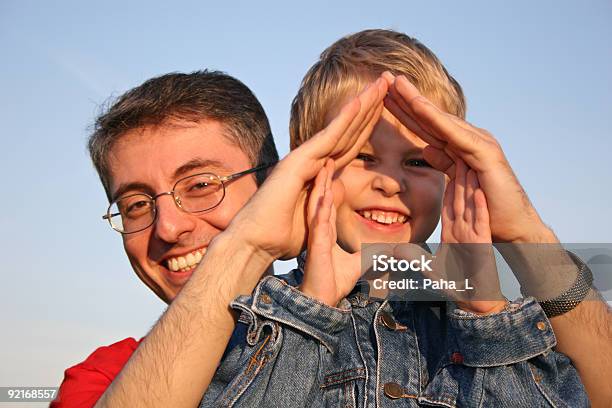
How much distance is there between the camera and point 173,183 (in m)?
4.49

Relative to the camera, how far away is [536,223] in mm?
2910

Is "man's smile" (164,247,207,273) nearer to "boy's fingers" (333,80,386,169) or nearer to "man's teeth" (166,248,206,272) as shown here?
"man's teeth" (166,248,206,272)

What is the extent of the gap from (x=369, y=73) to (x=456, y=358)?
5.65 feet

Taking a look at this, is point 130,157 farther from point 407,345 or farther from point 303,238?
point 407,345

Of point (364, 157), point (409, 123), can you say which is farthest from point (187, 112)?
point (409, 123)

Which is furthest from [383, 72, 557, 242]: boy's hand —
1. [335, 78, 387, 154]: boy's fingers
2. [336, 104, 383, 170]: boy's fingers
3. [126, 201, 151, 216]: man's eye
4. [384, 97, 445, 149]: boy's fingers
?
[126, 201, 151, 216]: man's eye

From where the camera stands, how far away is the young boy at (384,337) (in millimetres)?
2818

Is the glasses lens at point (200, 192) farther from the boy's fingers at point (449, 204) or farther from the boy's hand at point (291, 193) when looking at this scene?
the boy's fingers at point (449, 204)

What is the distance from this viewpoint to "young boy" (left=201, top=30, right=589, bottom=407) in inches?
111

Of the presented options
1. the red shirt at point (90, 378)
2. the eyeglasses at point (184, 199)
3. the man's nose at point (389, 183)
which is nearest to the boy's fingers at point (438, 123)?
the man's nose at point (389, 183)

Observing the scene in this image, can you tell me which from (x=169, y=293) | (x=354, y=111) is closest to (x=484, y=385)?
(x=354, y=111)

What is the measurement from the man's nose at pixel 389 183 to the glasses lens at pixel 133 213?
63.7 inches

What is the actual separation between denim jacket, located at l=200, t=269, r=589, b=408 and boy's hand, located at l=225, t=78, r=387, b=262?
0.22 meters

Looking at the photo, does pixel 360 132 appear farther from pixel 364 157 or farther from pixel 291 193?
pixel 291 193
